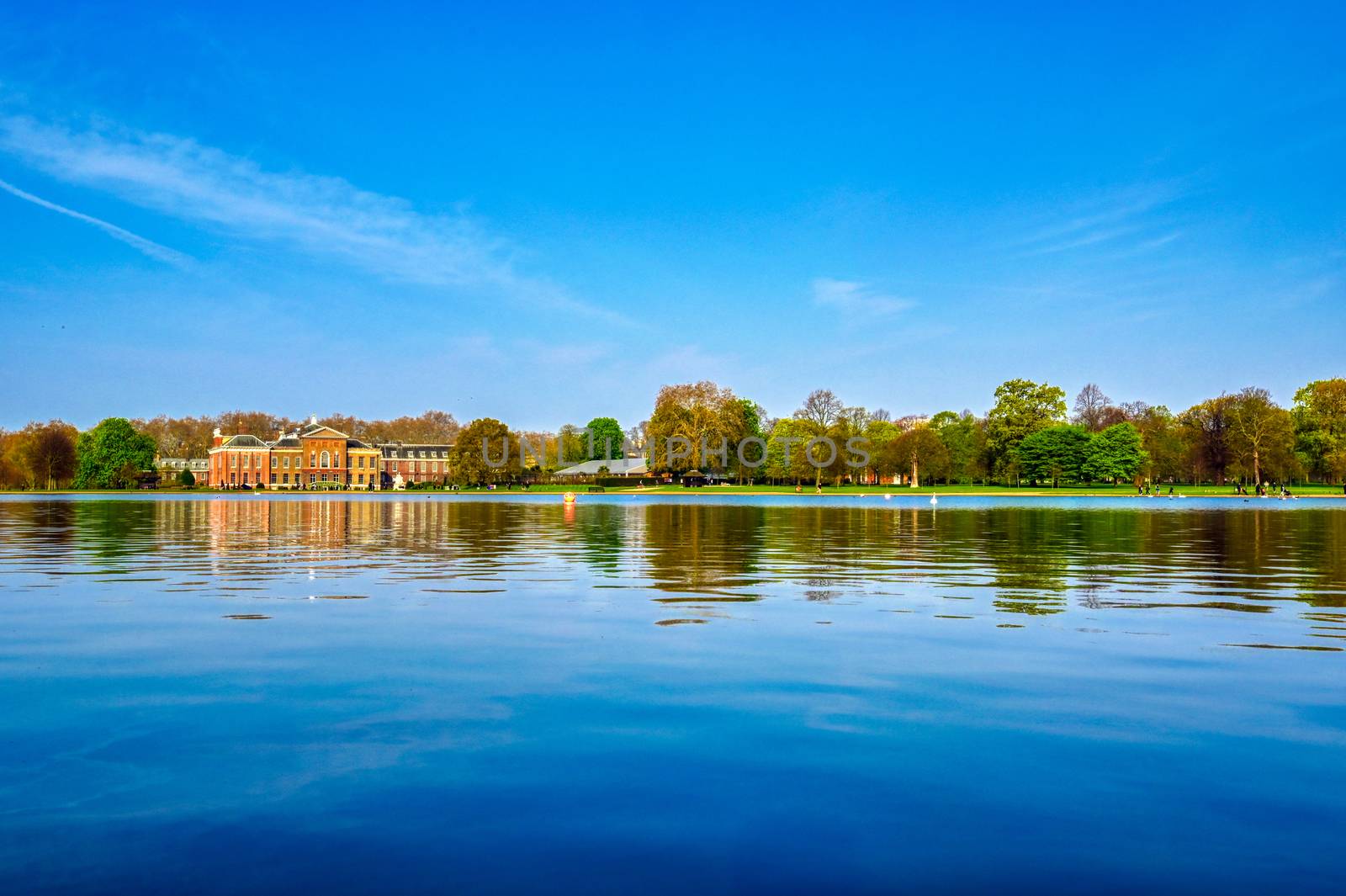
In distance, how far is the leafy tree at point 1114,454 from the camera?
12356cm

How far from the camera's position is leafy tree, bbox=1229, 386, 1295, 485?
11650cm

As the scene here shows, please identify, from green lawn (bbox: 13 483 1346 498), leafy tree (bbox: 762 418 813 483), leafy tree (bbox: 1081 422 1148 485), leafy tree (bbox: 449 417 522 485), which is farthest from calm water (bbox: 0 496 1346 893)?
leafy tree (bbox: 449 417 522 485)

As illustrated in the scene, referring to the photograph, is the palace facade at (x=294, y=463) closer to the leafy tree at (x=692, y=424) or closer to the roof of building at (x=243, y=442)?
the roof of building at (x=243, y=442)

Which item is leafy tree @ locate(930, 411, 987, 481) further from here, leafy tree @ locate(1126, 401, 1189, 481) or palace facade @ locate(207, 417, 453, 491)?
palace facade @ locate(207, 417, 453, 491)

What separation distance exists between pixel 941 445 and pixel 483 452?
6611cm

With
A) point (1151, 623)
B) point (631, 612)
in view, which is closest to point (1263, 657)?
point (1151, 623)

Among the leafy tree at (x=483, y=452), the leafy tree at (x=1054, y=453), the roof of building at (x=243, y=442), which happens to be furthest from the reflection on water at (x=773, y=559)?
the roof of building at (x=243, y=442)

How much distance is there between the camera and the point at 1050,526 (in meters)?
41.5

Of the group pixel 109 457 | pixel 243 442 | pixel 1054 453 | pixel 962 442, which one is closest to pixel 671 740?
pixel 1054 453

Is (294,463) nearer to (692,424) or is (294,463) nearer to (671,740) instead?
(692,424)

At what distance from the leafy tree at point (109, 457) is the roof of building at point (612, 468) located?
2687 inches

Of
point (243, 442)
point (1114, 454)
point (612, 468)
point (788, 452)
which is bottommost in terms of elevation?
point (612, 468)

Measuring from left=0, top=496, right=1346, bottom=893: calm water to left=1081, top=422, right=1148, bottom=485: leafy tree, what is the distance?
11447cm

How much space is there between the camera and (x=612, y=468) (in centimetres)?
17662
